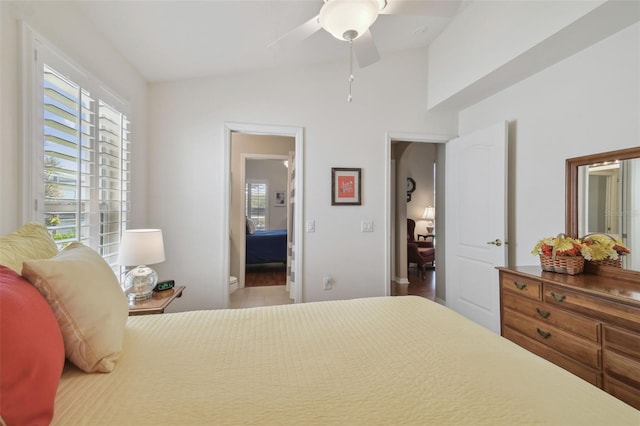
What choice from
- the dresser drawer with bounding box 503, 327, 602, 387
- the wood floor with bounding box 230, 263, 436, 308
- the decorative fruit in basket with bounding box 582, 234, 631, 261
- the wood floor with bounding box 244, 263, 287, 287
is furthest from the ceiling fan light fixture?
the wood floor with bounding box 244, 263, 287, 287

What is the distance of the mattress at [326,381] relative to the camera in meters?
0.68

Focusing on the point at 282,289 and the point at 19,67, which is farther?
the point at 282,289

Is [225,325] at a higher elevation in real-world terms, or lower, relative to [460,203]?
lower

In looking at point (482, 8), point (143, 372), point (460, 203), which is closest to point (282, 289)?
point (460, 203)

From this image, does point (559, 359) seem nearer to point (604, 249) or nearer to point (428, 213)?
point (604, 249)

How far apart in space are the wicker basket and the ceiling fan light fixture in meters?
1.91

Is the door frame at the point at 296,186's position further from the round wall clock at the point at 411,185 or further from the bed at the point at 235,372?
the round wall clock at the point at 411,185

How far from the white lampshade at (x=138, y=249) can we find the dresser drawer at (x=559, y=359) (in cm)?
254

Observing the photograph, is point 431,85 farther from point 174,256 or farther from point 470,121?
point 174,256

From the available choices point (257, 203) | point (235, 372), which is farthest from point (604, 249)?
point (257, 203)

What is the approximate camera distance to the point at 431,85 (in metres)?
3.11

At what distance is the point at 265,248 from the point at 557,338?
442 centimetres

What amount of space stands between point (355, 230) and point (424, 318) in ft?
5.69

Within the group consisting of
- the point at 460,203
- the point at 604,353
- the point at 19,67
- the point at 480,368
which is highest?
the point at 19,67
